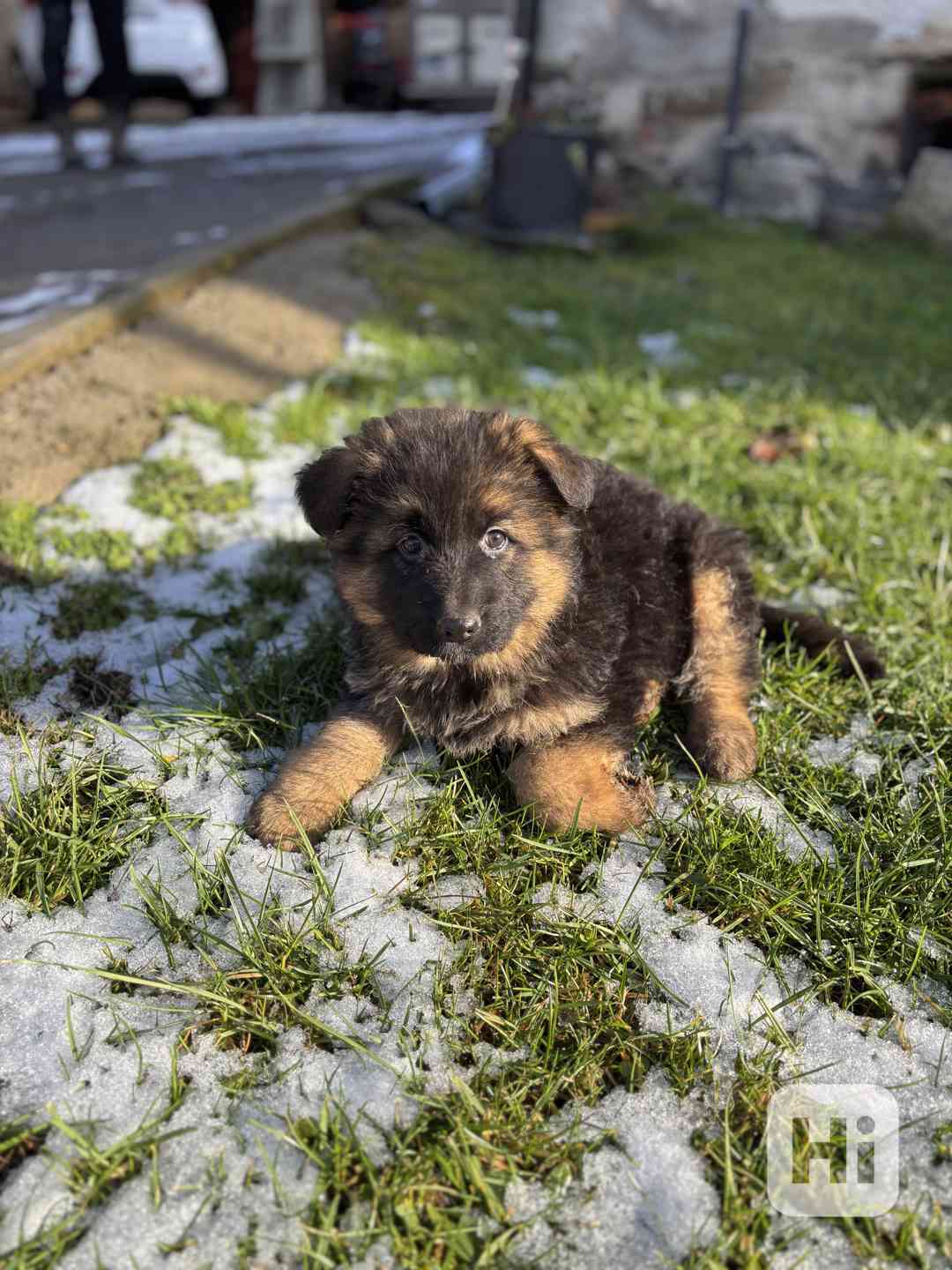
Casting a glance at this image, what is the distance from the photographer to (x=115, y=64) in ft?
36.4

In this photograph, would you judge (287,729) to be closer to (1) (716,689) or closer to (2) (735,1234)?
(1) (716,689)

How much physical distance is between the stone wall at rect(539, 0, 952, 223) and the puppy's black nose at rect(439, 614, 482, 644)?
9542 mm

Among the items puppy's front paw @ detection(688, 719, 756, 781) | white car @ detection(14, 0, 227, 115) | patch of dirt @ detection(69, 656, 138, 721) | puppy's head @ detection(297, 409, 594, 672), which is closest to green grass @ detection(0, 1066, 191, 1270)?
puppy's head @ detection(297, 409, 594, 672)

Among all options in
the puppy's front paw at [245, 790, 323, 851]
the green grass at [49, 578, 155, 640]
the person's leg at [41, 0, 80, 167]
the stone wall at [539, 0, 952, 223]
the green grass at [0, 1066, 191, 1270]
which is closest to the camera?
the green grass at [0, 1066, 191, 1270]

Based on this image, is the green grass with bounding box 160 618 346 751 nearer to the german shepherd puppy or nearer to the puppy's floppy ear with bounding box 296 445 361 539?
the german shepherd puppy

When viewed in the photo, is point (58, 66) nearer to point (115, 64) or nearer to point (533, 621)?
point (115, 64)

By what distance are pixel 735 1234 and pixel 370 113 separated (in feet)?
79.2

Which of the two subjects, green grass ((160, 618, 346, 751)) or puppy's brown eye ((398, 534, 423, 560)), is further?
green grass ((160, 618, 346, 751))

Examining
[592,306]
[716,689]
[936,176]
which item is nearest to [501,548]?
[716,689]

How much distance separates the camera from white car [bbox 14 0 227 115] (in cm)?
1610

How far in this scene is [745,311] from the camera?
7348 mm

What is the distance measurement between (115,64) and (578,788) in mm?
11883

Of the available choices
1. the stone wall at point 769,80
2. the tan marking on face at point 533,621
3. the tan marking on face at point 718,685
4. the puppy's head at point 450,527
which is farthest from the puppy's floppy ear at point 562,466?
the stone wall at point 769,80

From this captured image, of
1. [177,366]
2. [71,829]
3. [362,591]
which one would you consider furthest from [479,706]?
[177,366]
